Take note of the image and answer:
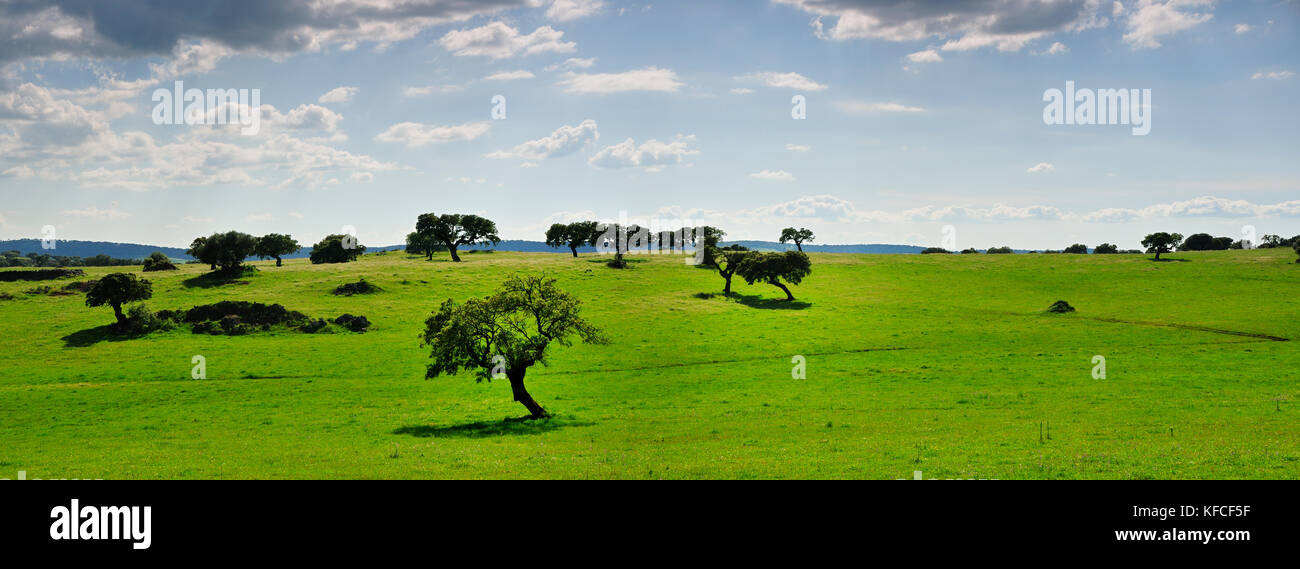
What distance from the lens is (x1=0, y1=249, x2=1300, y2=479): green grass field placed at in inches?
944

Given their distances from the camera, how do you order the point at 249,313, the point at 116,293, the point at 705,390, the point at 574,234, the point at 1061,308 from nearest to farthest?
the point at 705,390 < the point at 116,293 < the point at 249,313 < the point at 1061,308 < the point at 574,234

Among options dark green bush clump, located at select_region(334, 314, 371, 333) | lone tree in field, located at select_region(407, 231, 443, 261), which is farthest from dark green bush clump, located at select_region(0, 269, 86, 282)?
lone tree in field, located at select_region(407, 231, 443, 261)

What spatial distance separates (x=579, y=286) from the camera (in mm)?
101188

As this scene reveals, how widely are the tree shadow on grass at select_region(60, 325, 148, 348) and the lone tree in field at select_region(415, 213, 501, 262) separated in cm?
7239

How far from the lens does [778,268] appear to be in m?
96.8

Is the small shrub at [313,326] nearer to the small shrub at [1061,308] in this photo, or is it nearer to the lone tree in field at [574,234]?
the lone tree in field at [574,234]

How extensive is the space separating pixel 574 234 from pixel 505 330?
367 feet

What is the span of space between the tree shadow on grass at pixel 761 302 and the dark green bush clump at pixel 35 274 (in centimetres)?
9004

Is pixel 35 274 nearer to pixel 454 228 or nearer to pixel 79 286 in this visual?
pixel 79 286

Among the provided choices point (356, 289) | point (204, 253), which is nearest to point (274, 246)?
point (204, 253)

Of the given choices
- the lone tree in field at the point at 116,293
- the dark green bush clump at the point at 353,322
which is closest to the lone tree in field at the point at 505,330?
the dark green bush clump at the point at 353,322

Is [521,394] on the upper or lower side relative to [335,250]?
lower

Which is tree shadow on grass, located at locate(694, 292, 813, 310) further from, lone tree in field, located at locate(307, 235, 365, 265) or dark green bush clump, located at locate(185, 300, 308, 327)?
lone tree in field, located at locate(307, 235, 365, 265)
